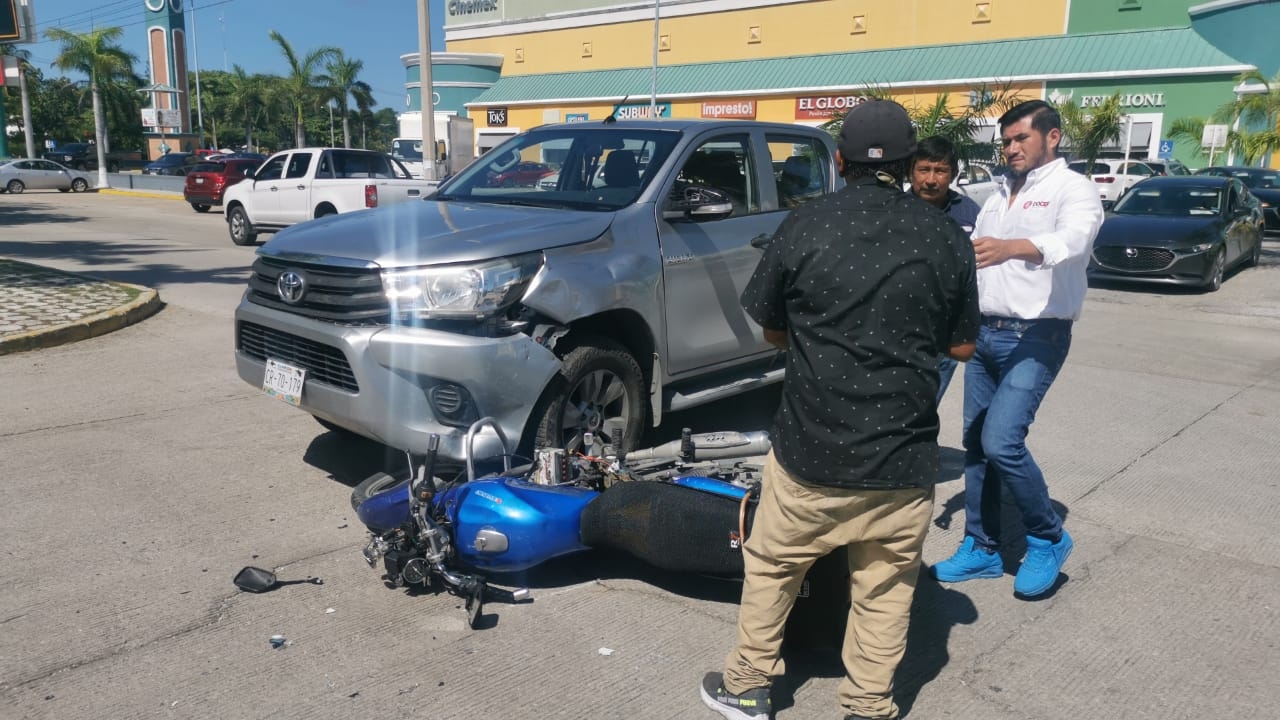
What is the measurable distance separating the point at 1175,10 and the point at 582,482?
33.7 metres

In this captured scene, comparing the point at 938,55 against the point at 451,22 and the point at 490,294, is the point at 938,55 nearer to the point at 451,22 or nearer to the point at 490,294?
the point at 451,22

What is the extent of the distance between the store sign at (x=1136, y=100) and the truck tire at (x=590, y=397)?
30.1 metres

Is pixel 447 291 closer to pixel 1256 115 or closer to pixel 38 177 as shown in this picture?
pixel 1256 115

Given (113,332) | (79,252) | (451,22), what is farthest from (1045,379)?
(451,22)

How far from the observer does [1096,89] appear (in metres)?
31.5

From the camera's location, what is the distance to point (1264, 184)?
24.1 m

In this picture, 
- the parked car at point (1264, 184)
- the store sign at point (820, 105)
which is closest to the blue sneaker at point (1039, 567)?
the parked car at point (1264, 184)

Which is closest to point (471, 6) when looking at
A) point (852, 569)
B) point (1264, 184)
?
point (1264, 184)

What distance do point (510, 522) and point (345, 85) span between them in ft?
195

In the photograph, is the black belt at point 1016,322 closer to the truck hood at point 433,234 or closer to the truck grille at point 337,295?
the truck hood at point 433,234

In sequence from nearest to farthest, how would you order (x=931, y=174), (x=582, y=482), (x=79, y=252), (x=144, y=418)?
(x=582, y=482)
(x=931, y=174)
(x=144, y=418)
(x=79, y=252)

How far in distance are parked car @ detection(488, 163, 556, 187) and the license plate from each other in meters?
1.81

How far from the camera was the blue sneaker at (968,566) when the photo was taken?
422cm

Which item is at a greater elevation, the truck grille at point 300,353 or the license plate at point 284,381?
the truck grille at point 300,353
